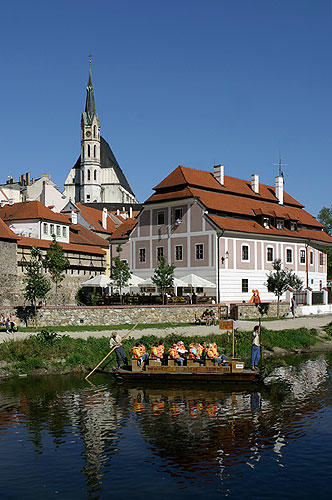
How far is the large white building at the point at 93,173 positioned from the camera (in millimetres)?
142250

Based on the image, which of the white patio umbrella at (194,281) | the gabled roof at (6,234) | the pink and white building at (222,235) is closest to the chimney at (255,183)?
the pink and white building at (222,235)

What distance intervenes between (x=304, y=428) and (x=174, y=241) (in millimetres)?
→ 36994

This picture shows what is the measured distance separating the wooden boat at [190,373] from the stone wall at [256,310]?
1935 cm

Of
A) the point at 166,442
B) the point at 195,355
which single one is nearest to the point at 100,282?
the point at 195,355

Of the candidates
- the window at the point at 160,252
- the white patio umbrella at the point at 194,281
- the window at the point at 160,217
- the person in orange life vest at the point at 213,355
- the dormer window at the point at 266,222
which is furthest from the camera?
the dormer window at the point at 266,222

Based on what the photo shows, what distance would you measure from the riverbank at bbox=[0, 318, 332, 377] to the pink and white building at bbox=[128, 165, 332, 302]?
38.8 ft

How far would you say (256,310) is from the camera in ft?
157

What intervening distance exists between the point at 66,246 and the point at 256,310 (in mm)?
22367

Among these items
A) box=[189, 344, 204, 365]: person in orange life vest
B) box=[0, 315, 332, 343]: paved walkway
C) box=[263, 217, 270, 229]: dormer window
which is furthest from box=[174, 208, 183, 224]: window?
box=[189, 344, 204, 365]: person in orange life vest

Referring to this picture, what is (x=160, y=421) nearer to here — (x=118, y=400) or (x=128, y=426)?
(x=128, y=426)

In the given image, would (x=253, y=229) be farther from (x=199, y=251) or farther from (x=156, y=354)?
(x=156, y=354)

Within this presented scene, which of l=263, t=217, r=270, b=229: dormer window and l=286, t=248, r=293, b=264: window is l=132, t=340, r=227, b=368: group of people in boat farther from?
l=286, t=248, r=293, b=264: window

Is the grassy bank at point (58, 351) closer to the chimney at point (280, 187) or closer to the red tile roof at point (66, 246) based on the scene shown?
the red tile roof at point (66, 246)

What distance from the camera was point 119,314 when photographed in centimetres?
4084
